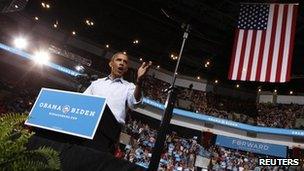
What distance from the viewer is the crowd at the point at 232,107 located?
82.7 feet

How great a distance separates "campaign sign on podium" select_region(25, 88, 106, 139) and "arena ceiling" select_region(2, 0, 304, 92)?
13219 millimetres

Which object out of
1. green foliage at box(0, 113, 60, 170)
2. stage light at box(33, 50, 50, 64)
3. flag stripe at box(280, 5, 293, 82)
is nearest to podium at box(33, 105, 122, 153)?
green foliage at box(0, 113, 60, 170)

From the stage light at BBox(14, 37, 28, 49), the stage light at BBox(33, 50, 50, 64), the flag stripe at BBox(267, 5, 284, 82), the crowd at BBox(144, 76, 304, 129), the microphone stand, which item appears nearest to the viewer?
the microphone stand

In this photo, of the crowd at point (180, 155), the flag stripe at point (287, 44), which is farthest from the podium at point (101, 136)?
the crowd at point (180, 155)

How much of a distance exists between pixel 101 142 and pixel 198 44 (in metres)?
20.1

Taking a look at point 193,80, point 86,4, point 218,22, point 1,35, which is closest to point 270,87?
point 193,80

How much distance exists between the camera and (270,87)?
2625 cm

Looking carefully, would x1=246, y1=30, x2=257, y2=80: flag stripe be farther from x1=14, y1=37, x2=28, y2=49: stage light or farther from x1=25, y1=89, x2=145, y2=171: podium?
x1=14, y1=37, x2=28, y2=49: stage light

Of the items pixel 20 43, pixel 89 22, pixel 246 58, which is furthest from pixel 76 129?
pixel 20 43

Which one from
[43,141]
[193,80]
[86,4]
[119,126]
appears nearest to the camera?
[43,141]

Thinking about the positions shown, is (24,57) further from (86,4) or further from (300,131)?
(300,131)

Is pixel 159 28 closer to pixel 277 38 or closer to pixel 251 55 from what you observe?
pixel 251 55

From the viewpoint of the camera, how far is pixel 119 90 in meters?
2.88

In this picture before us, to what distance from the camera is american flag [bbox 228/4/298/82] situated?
28.4ft
